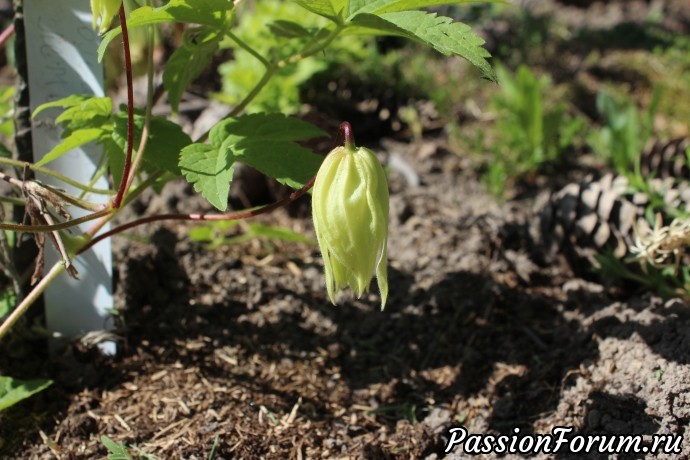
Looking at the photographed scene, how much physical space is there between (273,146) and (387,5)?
0.28 m

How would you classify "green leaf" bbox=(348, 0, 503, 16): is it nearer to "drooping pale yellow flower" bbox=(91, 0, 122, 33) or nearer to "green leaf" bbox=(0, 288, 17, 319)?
"drooping pale yellow flower" bbox=(91, 0, 122, 33)

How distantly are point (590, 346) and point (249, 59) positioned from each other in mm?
1501

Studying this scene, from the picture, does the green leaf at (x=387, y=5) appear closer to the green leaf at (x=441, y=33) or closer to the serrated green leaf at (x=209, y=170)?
the green leaf at (x=441, y=33)

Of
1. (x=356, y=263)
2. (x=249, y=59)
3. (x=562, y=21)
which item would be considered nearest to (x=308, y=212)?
(x=249, y=59)

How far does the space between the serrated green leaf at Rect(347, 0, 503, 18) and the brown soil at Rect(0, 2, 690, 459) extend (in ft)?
2.35

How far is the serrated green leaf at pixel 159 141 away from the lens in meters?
1.18

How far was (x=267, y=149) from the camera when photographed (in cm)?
115

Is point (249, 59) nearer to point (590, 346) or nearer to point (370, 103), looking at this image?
point (370, 103)

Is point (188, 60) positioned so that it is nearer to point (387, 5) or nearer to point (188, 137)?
point (188, 137)

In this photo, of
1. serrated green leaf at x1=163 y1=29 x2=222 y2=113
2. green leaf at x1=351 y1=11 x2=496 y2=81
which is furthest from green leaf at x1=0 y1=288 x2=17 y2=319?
green leaf at x1=351 y1=11 x2=496 y2=81

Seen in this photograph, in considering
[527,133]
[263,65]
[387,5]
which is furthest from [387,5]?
[527,133]

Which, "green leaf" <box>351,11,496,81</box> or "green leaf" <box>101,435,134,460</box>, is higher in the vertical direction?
"green leaf" <box>351,11,496,81</box>

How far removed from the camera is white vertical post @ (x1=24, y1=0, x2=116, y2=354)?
1343 millimetres

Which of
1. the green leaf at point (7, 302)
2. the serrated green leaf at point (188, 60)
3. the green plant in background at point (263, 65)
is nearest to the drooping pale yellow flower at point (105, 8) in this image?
the serrated green leaf at point (188, 60)
